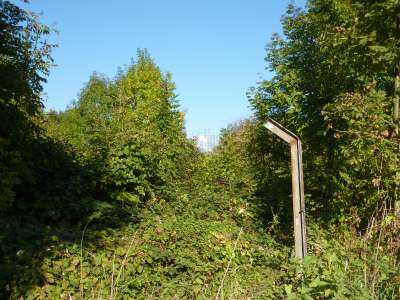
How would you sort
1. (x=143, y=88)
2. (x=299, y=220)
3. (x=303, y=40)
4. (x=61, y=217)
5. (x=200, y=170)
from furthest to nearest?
(x=143, y=88)
(x=200, y=170)
(x=303, y=40)
(x=61, y=217)
(x=299, y=220)

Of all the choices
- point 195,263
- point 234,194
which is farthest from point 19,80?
point 234,194

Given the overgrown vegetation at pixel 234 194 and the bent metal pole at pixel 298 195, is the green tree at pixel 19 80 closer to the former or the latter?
the overgrown vegetation at pixel 234 194

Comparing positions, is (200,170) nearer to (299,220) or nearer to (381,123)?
(381,123)

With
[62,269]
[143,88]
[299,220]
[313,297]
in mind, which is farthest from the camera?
[143,88]

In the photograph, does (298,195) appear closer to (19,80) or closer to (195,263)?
(195,263)

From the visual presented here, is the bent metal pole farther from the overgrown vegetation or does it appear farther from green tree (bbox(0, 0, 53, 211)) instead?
green tree (bbox(0, 0, 53, 211))

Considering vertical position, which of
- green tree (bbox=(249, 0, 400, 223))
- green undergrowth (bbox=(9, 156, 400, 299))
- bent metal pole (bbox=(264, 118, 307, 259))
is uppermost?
green tree (bbox=(249, 0, 400, 223))

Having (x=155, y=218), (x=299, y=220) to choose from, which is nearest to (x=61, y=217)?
(x=155, y=218)

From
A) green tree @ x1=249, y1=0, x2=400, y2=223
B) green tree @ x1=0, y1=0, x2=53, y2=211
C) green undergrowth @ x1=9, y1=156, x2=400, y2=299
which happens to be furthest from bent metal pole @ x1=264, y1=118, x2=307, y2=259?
green tree @ x1=0, y1=0, x2=53, y2=211

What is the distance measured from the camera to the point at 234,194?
405 inches

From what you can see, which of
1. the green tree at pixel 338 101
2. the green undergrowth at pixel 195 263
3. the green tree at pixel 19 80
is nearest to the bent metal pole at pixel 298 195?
the green undergrowth at pixel 195 263

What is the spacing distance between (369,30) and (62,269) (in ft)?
15.9

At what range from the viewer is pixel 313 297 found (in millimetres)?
3328

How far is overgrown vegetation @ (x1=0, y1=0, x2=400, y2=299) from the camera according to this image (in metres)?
4.78
